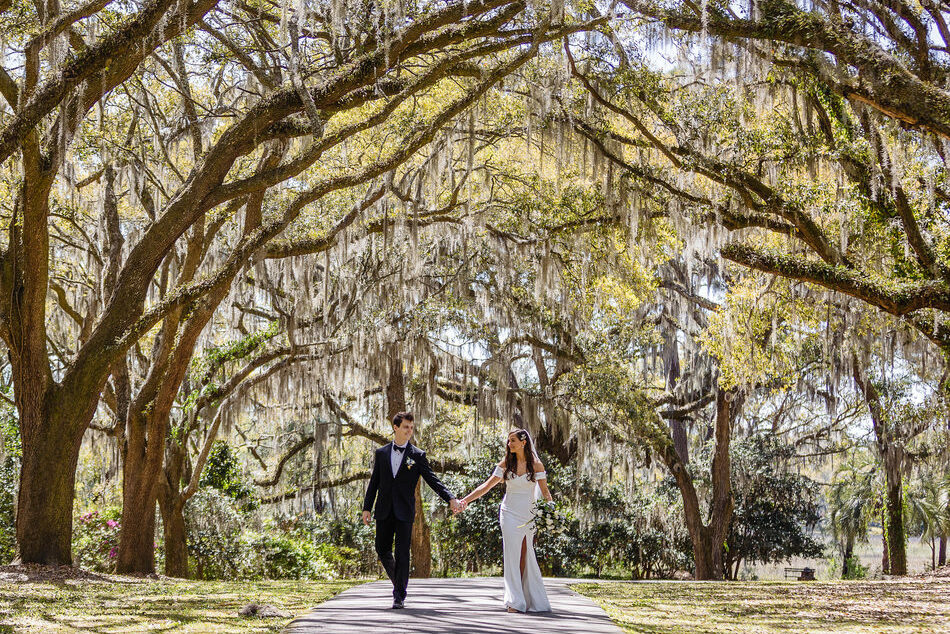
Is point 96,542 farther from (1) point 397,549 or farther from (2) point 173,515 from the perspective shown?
(1) point 397,549

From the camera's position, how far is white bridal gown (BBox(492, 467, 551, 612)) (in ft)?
21.1

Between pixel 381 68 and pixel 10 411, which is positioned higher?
pixel 381 68

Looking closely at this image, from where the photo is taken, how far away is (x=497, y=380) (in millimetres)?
15273

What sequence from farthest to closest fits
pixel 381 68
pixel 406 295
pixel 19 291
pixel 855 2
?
1. pixel 406 295
2. pixel 19 291
3. pixel 855 2
4. pixel 381 68

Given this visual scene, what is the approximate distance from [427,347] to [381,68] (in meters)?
7.15

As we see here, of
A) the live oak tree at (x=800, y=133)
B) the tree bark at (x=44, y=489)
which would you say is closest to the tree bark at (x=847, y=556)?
the live oak tree at (x=800, y=133)

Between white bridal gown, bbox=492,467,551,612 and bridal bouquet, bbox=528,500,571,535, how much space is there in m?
10.6

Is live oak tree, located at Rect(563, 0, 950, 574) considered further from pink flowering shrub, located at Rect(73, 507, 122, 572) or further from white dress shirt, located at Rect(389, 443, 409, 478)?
pink flowering shrub, located at Rect(73, 507, 122, 572)

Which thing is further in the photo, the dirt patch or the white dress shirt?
the dirt patch

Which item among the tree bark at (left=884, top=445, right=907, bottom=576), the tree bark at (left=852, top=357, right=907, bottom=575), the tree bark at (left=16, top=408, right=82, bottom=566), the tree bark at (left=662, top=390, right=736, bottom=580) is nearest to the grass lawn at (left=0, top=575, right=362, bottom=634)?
the tree bark at (left=16, top=408, right=82, bottom=566)

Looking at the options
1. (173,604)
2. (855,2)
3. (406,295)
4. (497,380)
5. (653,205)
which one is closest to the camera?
(173,604)

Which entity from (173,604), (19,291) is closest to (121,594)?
(173,604)

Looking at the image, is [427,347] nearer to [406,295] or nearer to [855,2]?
[406,295]

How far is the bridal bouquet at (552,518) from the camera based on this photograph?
17.5 m
